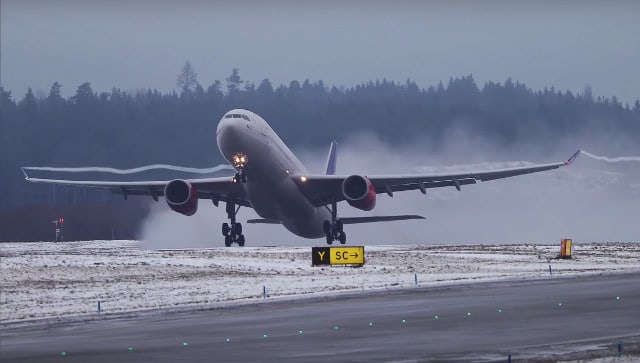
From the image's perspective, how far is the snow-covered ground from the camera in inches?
1412

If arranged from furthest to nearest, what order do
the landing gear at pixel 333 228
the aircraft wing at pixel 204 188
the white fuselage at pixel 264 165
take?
the landing gear at pixel 333 228 → the aircraft wing at pixel 204 188 → the white fuselage at pixel 264 165

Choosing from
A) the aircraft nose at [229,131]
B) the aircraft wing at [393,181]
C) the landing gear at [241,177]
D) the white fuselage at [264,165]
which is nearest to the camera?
the aircraft nose at [229,131]

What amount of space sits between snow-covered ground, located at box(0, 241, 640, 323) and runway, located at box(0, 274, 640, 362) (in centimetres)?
384

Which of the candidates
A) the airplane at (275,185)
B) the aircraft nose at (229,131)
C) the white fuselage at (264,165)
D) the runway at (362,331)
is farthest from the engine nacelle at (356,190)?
the runway at (362,331)

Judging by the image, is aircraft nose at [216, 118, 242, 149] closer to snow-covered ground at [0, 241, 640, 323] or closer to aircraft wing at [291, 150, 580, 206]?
aircraft wing at [291, 150, 580, 206]

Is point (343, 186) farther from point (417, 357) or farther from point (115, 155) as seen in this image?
point (115, 155)

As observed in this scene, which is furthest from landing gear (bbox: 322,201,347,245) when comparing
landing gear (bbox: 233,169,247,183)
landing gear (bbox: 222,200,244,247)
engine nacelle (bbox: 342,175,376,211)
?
landing gear (bbox: 233,169,247,183)

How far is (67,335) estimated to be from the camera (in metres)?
26.5

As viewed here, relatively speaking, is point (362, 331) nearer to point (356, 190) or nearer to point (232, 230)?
point (356, 190)

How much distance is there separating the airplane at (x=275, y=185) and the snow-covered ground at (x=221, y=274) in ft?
10.3

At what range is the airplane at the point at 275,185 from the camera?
60.1 meters

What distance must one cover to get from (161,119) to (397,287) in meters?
106

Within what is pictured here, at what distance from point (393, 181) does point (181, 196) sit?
42.5 ft

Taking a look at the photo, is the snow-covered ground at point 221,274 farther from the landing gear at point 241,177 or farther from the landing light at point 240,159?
the landing light at point 240,159
